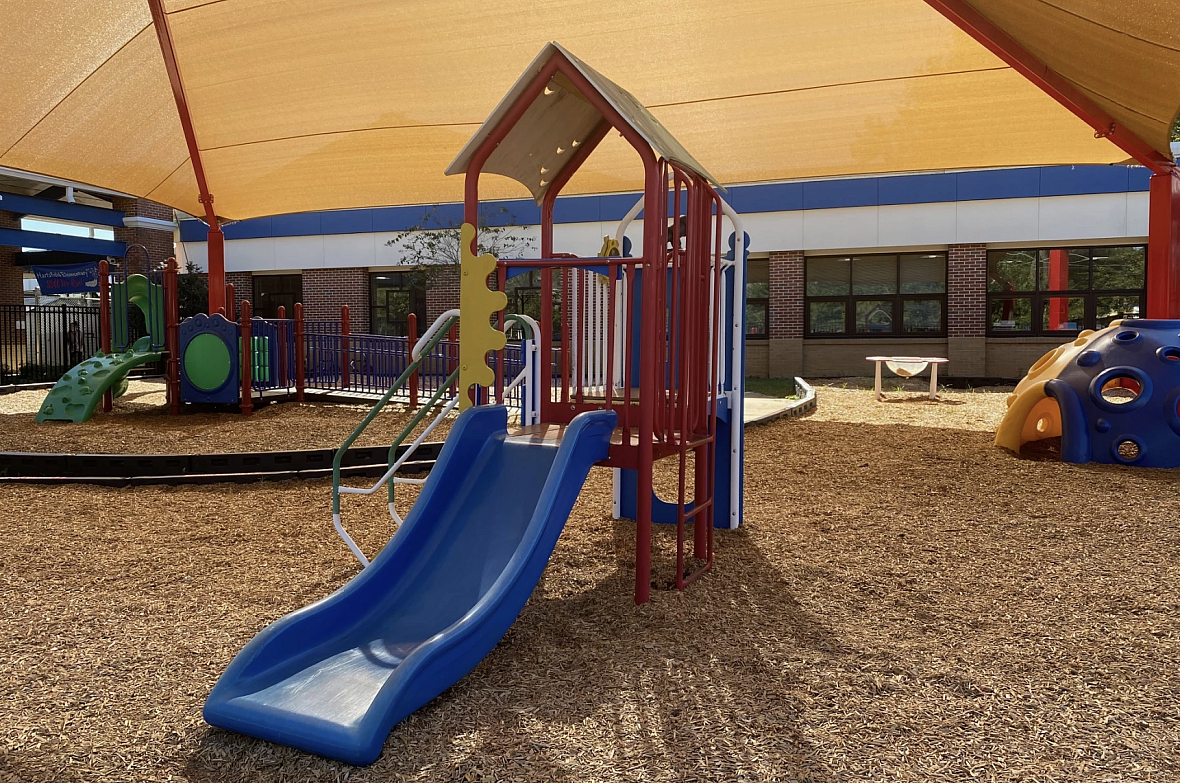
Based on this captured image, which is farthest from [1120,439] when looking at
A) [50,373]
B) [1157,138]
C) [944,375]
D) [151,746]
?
[50,373]

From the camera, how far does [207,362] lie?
11.6 meters

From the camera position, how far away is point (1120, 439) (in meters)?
7.60

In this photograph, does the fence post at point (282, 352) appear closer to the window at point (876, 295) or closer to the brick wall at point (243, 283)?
the window at point (876, 295)

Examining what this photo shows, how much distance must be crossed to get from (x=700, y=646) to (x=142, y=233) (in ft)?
76.1

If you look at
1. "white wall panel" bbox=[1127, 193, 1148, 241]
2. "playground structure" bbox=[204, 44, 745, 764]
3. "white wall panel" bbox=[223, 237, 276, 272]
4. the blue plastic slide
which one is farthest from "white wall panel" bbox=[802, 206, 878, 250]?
the blue plastic slide

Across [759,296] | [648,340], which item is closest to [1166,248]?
[648,340]

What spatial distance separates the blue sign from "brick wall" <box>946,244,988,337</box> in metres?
20.8

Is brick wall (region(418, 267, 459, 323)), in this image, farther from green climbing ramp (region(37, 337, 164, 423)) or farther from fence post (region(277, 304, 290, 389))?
green climbing ramp (region(37, 337, 164, 423))

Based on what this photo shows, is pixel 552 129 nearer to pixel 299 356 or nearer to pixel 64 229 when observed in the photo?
pixel 299 356

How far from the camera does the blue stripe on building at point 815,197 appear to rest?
1850 centimetres

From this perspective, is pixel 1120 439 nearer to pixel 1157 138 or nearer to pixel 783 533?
pixel 1157 138

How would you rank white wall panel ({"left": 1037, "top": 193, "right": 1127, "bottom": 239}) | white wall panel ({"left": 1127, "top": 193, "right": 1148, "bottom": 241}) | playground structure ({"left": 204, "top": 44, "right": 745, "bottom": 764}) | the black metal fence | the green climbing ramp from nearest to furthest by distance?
1. playground structure ({"left": 204, "top": 44, "right": 745, "bottom": 764})
2. the green climbing ramp
3. the black metal fence
4. white wall panel ({"left": 1127, "top": 193, "right": 1148, "bottom": 241})
5. white wall panel ({"left": 1037, "top": 193, "right": 1127, "bottom": 239})

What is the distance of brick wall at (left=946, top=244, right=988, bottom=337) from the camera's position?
1933cm

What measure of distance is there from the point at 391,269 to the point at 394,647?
71.0 feet
